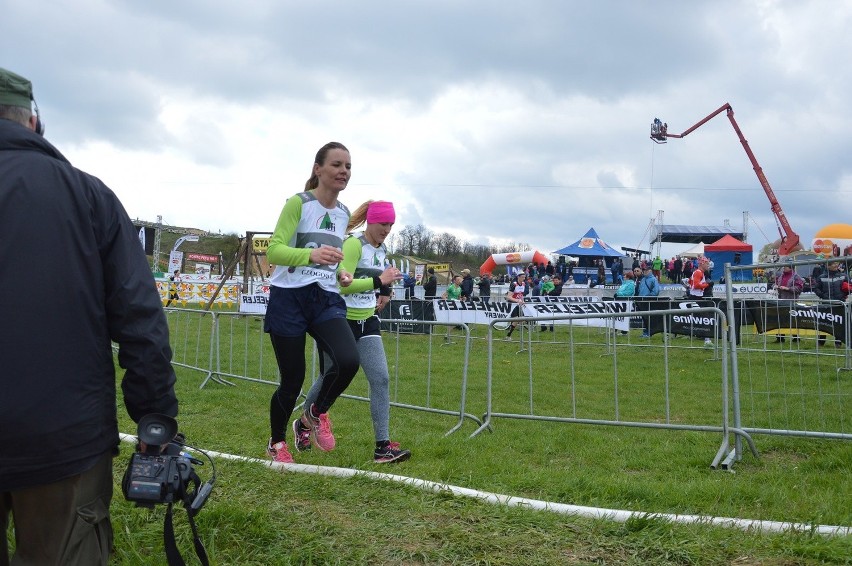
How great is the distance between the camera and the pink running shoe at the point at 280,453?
15.0ft

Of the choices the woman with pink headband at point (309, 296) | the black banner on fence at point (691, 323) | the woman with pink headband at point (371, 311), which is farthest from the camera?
the black banner on fence at point (691, 323)

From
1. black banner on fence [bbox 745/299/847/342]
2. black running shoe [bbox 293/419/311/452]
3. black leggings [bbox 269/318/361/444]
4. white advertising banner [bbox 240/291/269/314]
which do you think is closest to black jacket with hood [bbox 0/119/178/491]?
black leggings [bbox 269/318/361/444]

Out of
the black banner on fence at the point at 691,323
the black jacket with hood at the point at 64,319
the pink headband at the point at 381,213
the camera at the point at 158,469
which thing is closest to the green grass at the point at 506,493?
the black banner on fence at the point at 691,323

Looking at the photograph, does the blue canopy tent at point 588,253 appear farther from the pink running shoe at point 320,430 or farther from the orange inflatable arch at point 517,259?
the pink running shoe at point 320,430

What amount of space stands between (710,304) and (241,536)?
1283cm

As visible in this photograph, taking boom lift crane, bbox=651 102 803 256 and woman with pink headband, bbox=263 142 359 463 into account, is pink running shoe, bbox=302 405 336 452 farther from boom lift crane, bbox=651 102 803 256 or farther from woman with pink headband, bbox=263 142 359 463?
boom lift crane, bbox=651 102 803 256

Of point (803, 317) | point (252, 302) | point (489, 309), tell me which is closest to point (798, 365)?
point (803, 317)

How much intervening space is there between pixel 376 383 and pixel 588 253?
39254 mm

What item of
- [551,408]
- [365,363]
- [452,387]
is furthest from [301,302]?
Answer: [452,387]

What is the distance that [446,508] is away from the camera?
11.8 feet

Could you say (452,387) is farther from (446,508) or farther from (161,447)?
(161,447)

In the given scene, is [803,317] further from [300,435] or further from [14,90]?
[14,90]

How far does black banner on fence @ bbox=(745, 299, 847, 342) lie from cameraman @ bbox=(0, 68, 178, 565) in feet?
17.7

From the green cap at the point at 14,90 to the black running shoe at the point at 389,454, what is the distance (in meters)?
3.33
